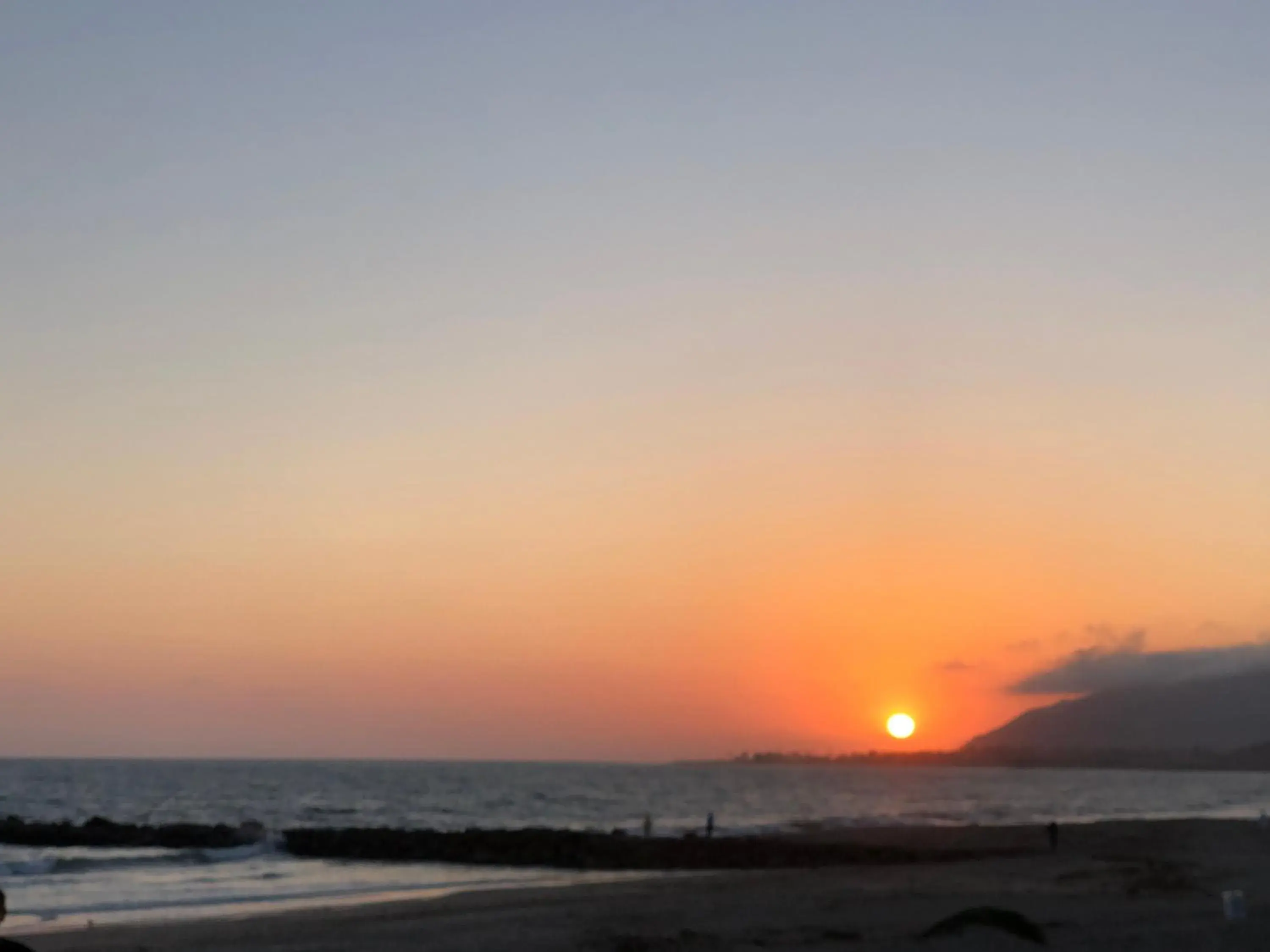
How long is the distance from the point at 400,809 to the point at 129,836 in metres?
30.0

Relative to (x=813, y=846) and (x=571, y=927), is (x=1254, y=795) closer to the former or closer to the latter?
(x=813, y=846)

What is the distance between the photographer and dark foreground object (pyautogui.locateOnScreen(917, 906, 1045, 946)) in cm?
1645

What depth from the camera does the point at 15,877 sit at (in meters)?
35.7

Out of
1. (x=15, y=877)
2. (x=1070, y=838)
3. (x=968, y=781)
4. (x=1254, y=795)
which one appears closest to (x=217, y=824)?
(x=15, y=877)

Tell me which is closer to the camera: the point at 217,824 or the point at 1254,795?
the point at 217,824

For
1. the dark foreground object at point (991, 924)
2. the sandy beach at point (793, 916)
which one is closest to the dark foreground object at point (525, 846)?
the sandy beach at point (793, 916)

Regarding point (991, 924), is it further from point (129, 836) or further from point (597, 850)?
point (129, 836)

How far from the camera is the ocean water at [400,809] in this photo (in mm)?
32062

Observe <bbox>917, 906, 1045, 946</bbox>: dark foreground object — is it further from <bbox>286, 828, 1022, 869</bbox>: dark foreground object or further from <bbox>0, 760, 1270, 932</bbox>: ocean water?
<bbox>286, 828, 1022, 869</bbox>: dark foreground object

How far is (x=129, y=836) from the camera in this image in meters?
53.2

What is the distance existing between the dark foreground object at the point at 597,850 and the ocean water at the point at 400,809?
1866mm

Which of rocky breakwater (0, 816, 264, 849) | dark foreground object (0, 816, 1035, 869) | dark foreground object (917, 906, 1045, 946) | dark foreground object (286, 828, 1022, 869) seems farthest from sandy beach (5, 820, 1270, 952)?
rocky breakwater (0, 816, 264, 849)

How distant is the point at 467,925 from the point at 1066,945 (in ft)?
30.1

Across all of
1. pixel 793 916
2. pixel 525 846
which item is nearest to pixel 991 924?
pixel 793 916
